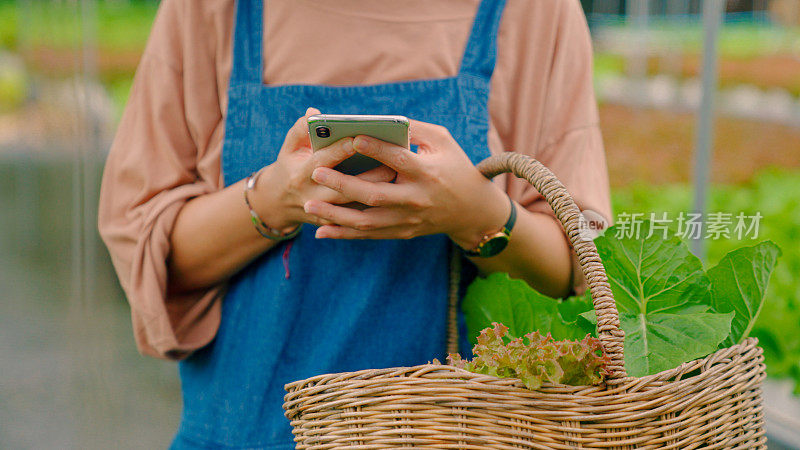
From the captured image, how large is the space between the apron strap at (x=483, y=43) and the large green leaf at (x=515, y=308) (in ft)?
0.96

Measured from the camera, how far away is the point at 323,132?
0.82 m

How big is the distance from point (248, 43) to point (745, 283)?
742mm

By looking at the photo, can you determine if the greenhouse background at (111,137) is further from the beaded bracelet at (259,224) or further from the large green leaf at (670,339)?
the beaded bracelet at (259,224)

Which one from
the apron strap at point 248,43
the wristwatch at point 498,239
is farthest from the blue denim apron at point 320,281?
the wristwatch at point 498,239

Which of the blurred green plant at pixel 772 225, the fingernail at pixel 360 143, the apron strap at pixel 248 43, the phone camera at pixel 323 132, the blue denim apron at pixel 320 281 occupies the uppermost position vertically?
the apron strap at pixel 248 43

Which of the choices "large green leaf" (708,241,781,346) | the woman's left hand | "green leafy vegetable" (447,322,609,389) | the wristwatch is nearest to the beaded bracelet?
the woman's left hand

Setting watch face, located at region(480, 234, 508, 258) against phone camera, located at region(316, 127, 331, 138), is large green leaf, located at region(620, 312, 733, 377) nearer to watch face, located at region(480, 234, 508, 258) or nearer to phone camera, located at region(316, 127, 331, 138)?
watch face, located at region(480, 234, 508, 258)

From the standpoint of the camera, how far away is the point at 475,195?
906 mm

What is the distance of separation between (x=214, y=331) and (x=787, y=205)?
2.41 meters

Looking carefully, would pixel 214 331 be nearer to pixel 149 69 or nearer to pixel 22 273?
pixel 149 69

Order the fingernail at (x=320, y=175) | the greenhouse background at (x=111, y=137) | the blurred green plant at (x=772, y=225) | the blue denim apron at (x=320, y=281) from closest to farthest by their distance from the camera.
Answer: the fingernail at (x=320, y=175)
the blue denim apron at (x=320, y=281)
the blurred green plant at (x=772, y=225)
the greenhouse background at (x=111, y=137)

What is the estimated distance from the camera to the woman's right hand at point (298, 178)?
0.84 m

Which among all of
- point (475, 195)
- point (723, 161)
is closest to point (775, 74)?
point (723, 161)

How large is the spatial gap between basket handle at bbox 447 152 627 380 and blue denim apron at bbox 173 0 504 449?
0.52ft
